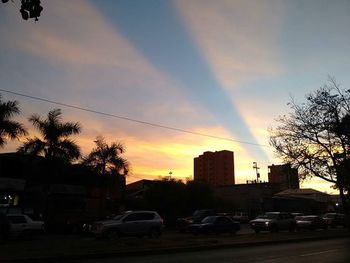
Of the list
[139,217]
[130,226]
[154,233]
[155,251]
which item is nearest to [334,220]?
[154,233]

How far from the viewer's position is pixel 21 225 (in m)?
28.2

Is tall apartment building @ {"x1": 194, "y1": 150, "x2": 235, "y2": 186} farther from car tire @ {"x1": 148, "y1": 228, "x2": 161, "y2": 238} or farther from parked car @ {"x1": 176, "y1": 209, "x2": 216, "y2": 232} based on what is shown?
car tire @ {"x1": 148, "y1": 228, "x2": 161, "y2": 238}

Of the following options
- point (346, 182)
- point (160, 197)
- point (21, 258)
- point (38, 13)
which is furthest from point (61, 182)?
point (38, 13)

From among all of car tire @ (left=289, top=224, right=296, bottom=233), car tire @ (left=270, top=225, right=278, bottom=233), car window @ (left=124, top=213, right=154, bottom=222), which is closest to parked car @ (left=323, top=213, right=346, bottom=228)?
car tire @ (left=289, top=224, right=296, bottom=233)

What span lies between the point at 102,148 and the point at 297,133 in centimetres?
2243

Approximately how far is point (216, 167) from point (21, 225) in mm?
99414

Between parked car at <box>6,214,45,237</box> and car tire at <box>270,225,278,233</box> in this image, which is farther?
car tire at <box>270,225,278,233</box>

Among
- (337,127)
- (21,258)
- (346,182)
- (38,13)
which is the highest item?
(337,127)

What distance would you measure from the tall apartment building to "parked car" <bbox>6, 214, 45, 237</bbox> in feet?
313

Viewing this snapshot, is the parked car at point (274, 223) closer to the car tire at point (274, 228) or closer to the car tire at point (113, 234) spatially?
the car tire at point (274, 228)

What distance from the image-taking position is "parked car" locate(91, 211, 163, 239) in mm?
26188

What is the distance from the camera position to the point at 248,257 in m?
17.3

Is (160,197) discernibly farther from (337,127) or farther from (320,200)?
(320,200)

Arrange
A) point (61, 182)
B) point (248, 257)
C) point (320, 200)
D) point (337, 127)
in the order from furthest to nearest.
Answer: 1. point (320, 200)
2. point (61, 182)
3. point (337, 127)
4. point (248, 257)
